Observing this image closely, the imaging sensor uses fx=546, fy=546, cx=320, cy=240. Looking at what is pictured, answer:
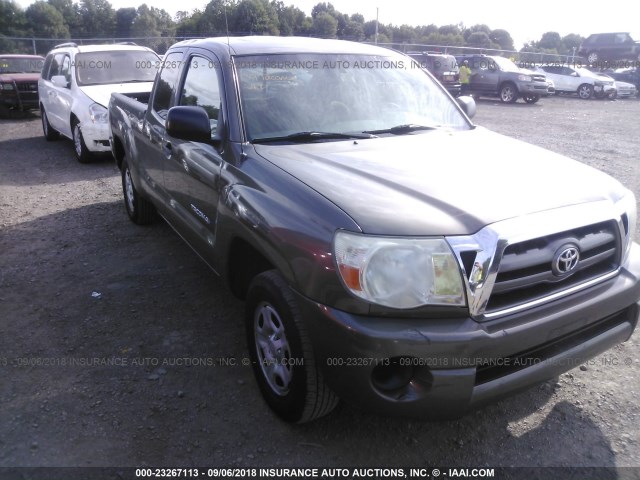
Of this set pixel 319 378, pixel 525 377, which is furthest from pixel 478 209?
pixel 319 378

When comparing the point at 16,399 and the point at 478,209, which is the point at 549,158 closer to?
the point at 478,209

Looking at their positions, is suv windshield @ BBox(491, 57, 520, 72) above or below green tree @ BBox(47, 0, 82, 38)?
below

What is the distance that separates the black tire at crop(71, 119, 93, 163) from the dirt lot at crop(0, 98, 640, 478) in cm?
367

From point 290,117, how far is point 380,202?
46.2 inches

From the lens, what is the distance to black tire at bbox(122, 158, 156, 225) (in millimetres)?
5648

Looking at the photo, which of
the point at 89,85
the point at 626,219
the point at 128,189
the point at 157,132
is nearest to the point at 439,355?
the point at 626,219

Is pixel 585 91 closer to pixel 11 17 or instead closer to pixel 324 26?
pixel 324 26

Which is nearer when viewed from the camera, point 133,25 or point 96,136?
point 96,136

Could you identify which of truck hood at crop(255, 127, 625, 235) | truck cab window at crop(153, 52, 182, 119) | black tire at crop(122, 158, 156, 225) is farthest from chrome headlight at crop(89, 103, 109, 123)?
truck hood at crop(255, 127, 625, 235)

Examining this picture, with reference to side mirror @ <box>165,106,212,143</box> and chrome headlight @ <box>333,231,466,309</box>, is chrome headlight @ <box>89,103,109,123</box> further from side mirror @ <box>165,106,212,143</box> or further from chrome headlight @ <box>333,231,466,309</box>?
chrome headlight @ <box>333,231,466,309</box>

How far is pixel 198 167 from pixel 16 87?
12.9m

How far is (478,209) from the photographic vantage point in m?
2.32

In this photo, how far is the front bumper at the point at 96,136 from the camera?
27.2ft

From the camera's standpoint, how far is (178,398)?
3.09 m
